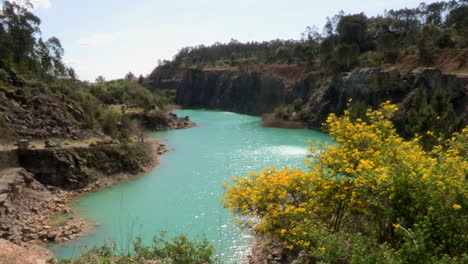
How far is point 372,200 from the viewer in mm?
7918

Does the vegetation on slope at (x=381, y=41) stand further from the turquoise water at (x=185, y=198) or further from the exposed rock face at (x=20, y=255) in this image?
the exposed rock face at (x=20, y=255)

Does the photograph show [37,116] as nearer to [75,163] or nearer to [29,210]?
[75,163]

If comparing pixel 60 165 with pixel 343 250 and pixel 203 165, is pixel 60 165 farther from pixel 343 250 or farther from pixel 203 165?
pixel 343 250

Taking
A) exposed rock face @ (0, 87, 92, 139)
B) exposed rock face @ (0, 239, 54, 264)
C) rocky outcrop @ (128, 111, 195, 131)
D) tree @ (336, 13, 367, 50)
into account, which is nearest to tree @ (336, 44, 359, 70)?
tree @ (336, 13, 367, 50)

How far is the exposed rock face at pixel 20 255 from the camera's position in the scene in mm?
11823

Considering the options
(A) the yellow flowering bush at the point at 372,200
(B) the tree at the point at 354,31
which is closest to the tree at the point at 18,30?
(A) the yellow flowering bush at the point at 372,200

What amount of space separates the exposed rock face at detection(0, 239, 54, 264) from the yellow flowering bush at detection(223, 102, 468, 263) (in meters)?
7.38

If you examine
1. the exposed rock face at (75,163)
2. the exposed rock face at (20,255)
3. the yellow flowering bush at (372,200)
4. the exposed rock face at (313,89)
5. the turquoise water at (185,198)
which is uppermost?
the exposed rock face at (313,89)

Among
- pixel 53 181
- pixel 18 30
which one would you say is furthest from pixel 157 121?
pixel 53 181

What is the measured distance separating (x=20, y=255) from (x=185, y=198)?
996cm

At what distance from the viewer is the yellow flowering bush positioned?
22.7 feet

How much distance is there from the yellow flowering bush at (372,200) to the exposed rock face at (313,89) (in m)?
28.5

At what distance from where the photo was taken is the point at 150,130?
50875 mm

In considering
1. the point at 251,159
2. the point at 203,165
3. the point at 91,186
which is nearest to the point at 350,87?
the point at 251,159
